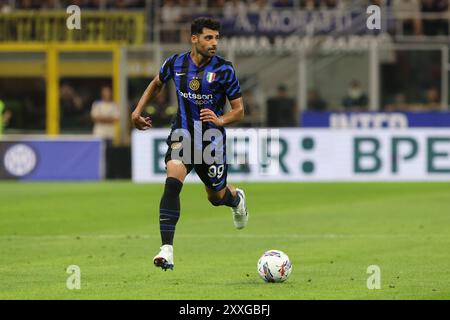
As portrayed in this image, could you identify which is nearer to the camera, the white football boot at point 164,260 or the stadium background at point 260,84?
the white football boot at point 164,260

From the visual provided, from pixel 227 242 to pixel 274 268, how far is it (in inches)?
152

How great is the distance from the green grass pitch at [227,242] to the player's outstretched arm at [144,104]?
4.64ft

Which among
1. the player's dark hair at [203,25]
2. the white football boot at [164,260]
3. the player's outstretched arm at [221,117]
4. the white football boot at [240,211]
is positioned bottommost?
the white football boot at [164,260]

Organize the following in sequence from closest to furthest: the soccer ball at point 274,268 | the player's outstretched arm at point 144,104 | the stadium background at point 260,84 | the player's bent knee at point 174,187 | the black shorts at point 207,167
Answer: the soccer ball at point 274,268
the player's bent knee at point 174,187
the black shorts at point 207,167
the player's outstretched arm at point 144,104
the stadium background at point 260,84

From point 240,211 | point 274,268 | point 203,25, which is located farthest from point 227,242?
point 203,25

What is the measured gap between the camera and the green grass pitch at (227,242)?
9.98 meters

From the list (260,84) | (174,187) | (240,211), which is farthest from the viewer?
(260,84)

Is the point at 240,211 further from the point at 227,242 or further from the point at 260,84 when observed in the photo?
the point at 260,84

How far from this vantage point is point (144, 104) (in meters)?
11.1

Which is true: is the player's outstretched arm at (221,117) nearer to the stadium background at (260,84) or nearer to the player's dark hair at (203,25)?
the player's dark hair at (203,25)

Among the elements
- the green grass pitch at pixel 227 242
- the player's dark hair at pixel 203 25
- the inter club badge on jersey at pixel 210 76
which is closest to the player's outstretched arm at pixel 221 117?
the inter club badge on jersey at pixel 210 76

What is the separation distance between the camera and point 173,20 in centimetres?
3119

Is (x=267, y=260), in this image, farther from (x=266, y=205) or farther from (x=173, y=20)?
(x=173, y=20)
